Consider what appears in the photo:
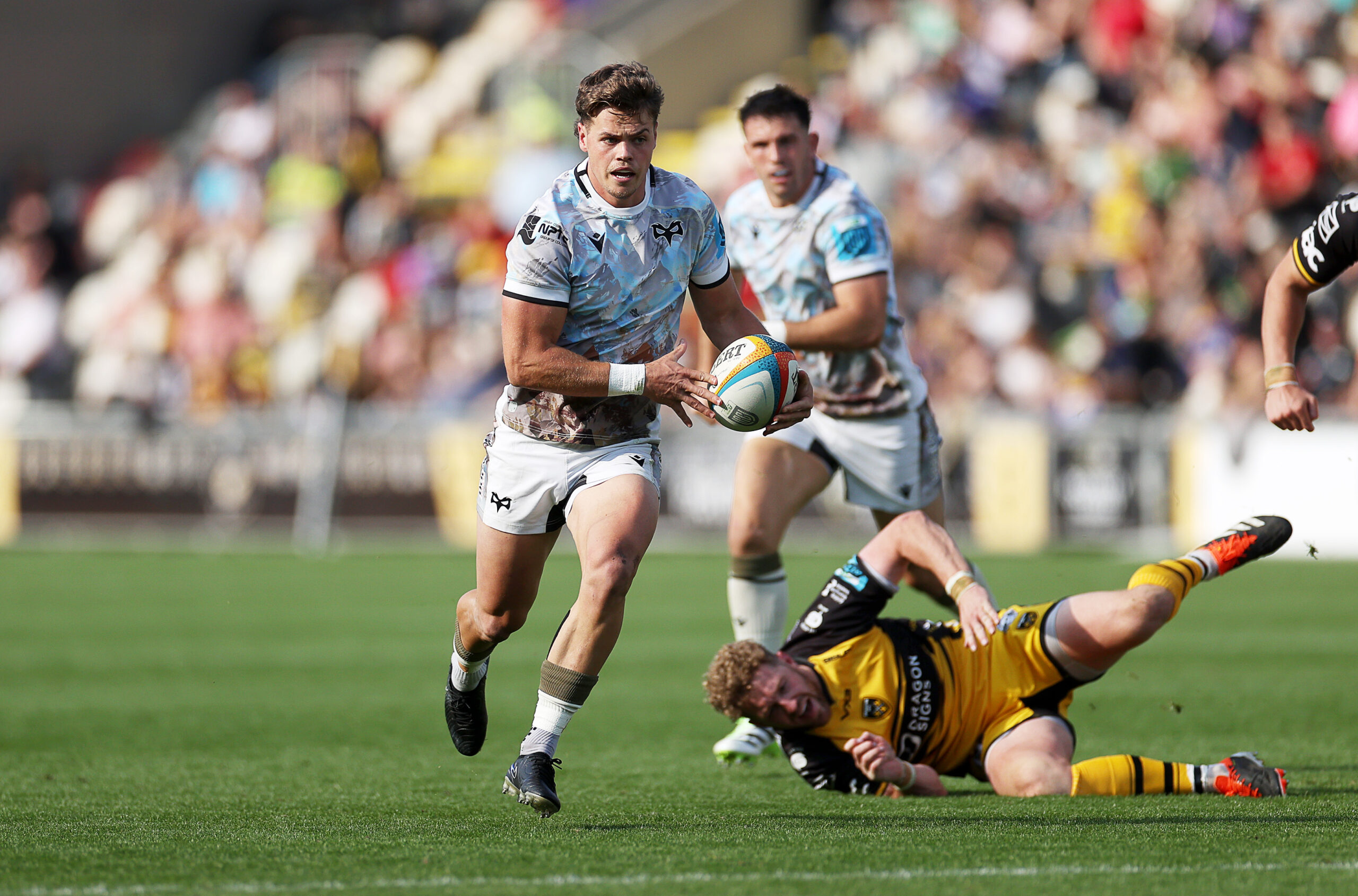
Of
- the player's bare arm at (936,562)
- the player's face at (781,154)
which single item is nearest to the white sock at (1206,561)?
the player's bare arm at (936,562)

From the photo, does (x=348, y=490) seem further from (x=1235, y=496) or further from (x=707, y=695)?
(x=707, y=695)

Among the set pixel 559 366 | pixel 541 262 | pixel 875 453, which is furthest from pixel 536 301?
pixel 875 453

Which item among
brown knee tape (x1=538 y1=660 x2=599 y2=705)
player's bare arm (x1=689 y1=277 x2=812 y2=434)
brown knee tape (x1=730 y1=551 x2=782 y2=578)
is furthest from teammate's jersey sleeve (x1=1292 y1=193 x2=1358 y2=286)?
brown knee tape (x1=538 y1=660 x2=599 y2=705)

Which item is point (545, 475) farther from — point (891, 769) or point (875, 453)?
point (875, 453)

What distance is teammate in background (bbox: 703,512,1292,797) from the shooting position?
6266mm

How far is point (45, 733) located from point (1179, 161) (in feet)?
47.4

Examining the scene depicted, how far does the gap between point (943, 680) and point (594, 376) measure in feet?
5.94

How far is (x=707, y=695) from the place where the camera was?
6.41m

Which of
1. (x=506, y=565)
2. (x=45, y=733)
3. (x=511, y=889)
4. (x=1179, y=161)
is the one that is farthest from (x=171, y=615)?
(x=1179, y=161)

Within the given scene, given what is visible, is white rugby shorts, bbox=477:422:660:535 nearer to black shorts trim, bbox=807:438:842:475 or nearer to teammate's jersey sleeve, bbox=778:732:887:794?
teammate's jersey sleeve, bbox=778:732:887:794

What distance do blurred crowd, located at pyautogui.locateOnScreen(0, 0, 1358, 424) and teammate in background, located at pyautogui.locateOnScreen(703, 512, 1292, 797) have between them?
11.4m

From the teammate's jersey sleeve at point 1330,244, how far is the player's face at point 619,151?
229 centimetres

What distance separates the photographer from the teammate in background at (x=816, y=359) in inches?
305

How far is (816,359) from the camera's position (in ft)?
26.3
